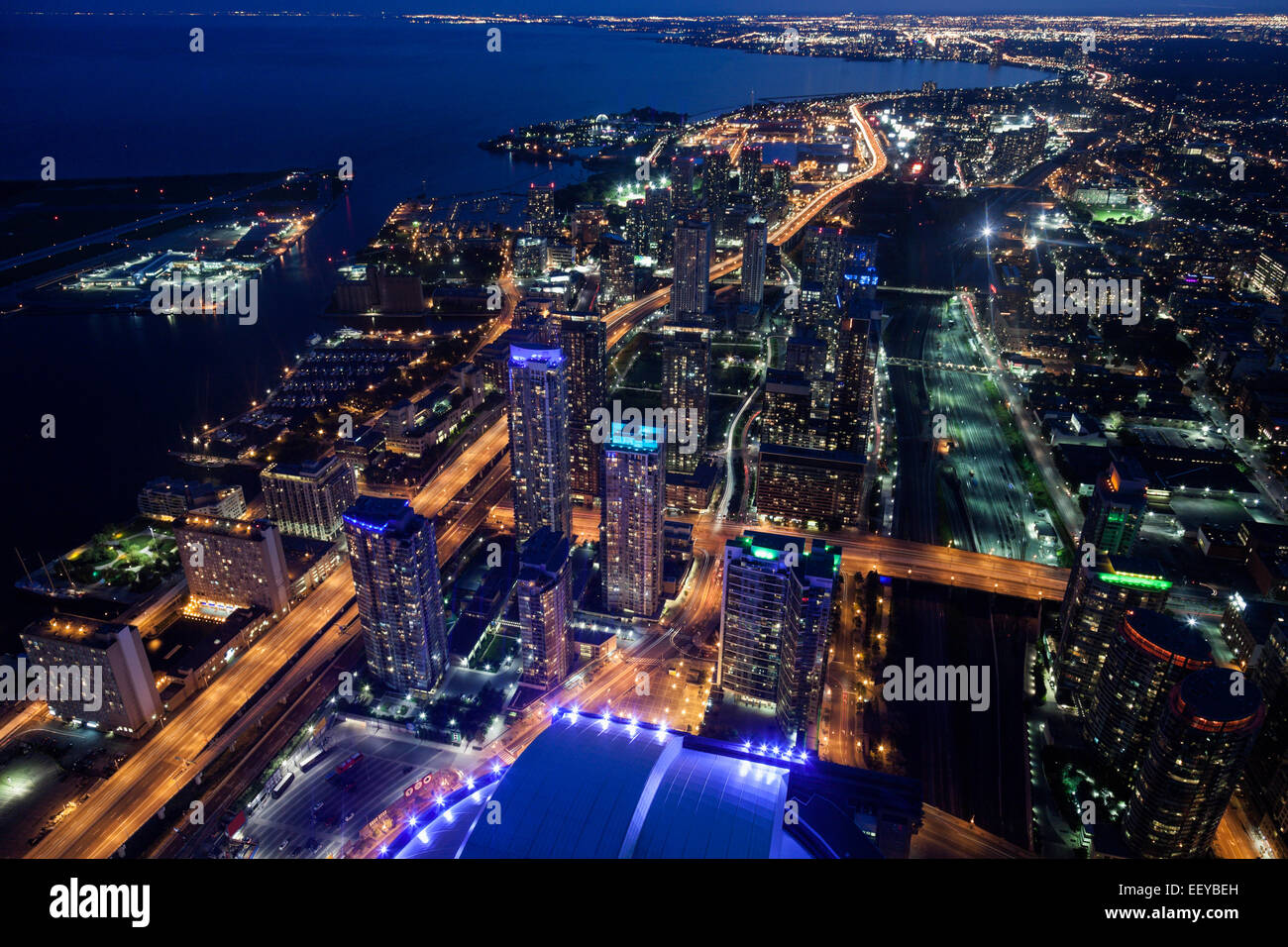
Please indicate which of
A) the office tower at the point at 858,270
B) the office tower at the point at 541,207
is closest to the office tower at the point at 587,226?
the office tower at the point at 541,207

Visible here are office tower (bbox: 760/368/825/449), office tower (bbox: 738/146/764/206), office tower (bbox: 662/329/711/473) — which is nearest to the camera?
office tower (bbox: 760/368/825/449)

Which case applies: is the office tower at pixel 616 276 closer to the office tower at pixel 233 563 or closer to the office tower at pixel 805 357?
the office tower at pixel 805 357

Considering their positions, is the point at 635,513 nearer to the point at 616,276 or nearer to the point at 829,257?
the point at 616,276

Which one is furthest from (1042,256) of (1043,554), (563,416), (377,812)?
(377,812)

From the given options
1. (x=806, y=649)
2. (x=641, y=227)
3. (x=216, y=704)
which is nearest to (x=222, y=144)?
(x=641, y=227)

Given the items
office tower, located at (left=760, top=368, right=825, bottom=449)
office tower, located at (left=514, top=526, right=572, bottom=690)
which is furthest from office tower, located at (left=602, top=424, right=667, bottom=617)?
office tower, located at (left=760, top=368, right=825, bottom=449)

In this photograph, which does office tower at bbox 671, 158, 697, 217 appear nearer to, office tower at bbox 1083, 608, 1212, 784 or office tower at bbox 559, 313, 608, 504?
office tower at bbox 559, 313, 608, 504
